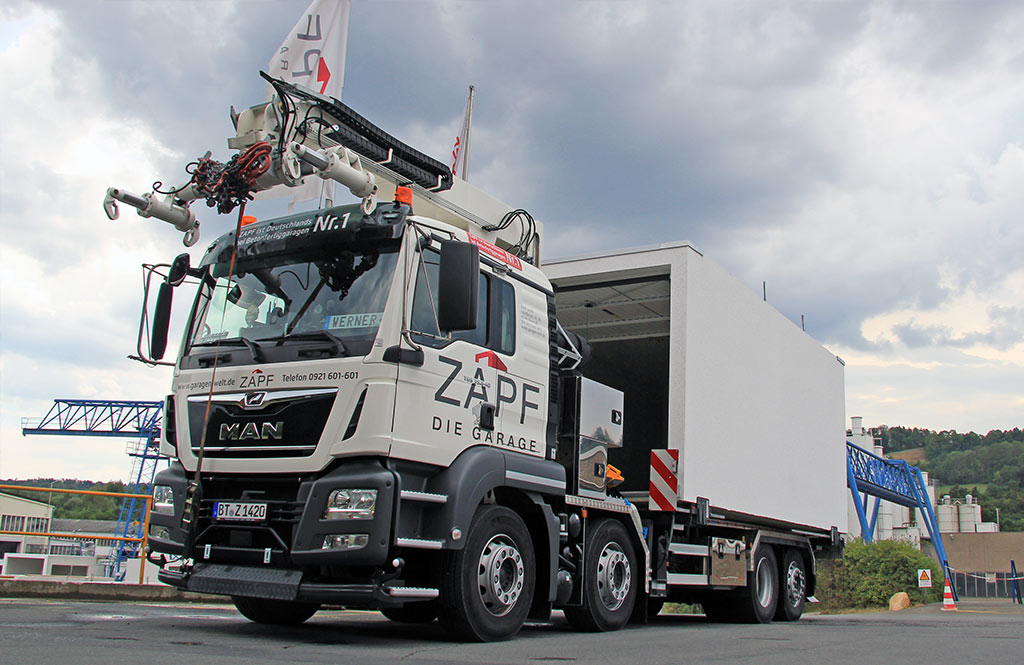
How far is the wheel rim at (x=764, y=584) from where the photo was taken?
11.0 meters

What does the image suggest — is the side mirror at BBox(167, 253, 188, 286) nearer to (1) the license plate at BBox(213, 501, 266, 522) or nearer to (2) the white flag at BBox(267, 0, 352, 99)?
Answer: (1) the license plate at BBox(213, 501, 266, 522)

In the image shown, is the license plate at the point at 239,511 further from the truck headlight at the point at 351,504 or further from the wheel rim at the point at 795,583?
the wheel rim at the point at 795,583

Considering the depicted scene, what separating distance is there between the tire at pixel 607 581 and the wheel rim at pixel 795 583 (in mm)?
4010

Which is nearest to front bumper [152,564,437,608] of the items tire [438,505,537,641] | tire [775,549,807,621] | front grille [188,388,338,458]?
tire [438,505,537,641]

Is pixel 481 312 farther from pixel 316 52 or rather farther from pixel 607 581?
pixel 316 52

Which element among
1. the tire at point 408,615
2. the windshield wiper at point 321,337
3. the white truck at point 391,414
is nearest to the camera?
the white truck at point 391,414

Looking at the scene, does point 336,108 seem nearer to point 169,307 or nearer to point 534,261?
point 169,307

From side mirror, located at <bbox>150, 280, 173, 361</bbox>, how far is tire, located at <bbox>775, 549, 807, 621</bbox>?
8157 millimetres

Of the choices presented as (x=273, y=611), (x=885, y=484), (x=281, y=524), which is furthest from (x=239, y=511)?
(x=885, y=484)

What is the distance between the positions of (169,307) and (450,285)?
2484 mm

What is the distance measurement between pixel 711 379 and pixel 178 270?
5202 mm

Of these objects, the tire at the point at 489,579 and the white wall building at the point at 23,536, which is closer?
the tire at the point at 489,579

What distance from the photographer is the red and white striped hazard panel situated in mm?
8672

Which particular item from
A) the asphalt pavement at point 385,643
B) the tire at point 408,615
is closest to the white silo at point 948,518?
the asphalt pavement at point 385,643
